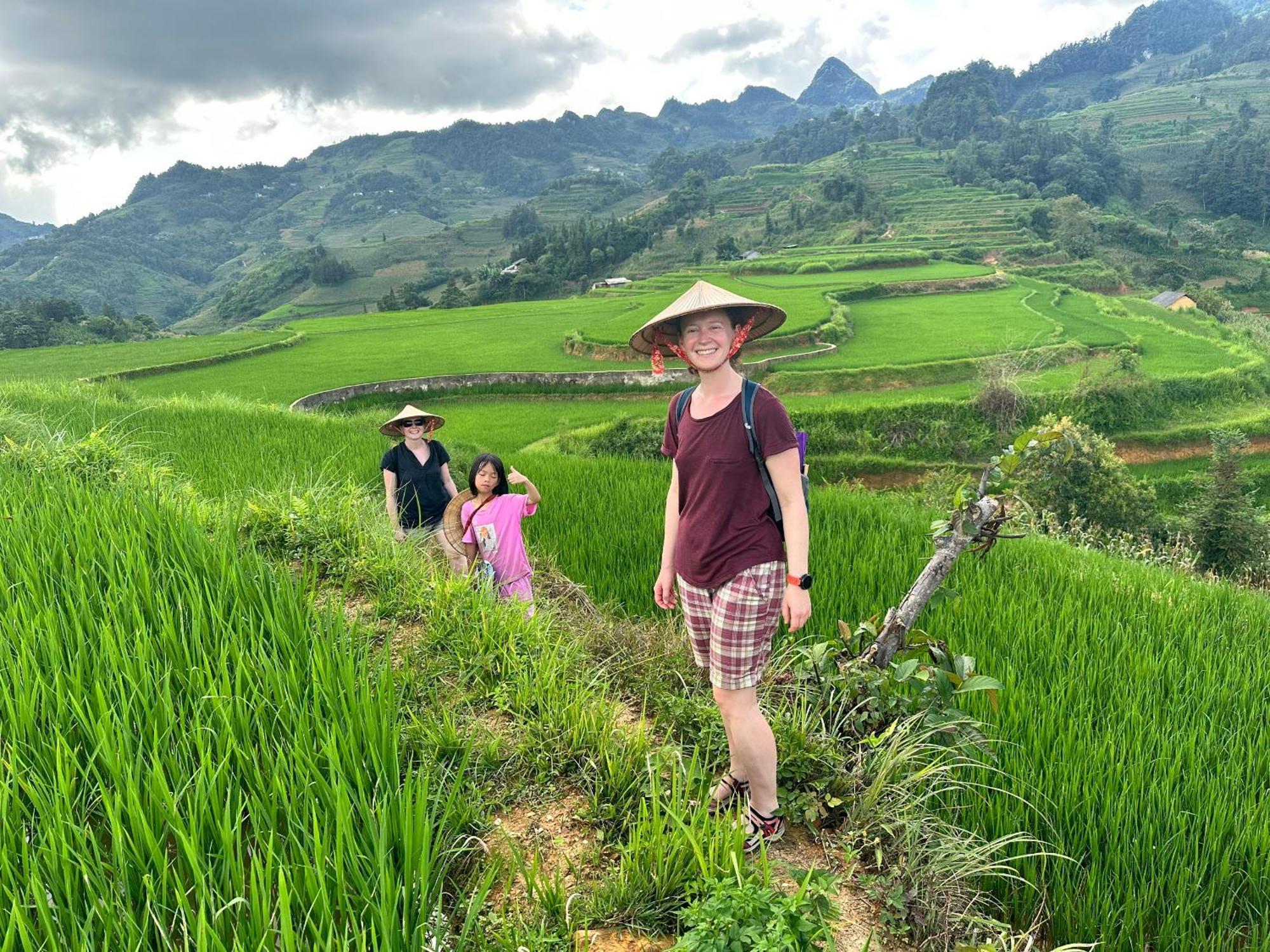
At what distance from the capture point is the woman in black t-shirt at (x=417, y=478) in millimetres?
4199

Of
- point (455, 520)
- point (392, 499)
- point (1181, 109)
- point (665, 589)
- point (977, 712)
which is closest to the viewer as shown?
point (665, 589)

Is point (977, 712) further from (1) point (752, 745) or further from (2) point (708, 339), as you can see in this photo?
(2) point (708, 339)

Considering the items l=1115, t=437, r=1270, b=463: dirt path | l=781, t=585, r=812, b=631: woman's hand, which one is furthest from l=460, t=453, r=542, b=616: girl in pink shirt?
l=1115, t=437, r=1270, b=463: dirt path

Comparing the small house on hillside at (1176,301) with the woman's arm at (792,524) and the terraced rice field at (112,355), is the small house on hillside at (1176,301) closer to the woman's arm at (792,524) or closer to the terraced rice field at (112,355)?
the woman's arm at (792,524)

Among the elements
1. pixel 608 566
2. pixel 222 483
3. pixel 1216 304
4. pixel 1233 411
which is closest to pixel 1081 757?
pixel 608 566

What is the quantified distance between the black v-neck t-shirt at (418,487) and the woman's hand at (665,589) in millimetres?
2311

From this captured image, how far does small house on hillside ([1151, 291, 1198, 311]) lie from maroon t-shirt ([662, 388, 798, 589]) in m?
44.7

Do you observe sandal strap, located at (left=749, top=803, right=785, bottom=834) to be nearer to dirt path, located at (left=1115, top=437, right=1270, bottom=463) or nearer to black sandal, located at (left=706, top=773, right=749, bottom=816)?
black sandal, located at (left=706, top=773, right=749, bottom=816)

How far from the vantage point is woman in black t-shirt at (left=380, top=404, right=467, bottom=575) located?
13.8ft

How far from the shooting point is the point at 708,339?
201 centimetres

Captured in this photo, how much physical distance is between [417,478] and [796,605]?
117 inches

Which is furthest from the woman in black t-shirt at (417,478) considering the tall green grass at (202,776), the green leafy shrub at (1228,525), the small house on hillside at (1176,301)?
the small house on hillside at (1176,301)

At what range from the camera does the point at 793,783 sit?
87.4 inches

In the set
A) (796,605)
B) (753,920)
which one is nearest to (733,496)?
(796,605)
